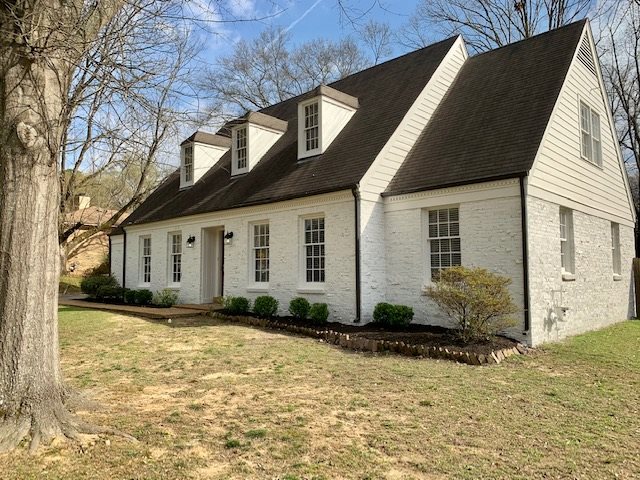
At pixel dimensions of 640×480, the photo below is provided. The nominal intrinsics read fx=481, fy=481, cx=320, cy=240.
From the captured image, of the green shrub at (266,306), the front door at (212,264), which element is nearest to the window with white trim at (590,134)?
the green shrub at (266,306)

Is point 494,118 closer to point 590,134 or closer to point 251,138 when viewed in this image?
point 590,134

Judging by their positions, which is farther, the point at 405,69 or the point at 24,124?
the point at 405,69

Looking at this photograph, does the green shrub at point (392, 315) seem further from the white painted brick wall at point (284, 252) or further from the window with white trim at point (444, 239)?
the window with white trim at point (444, 239)

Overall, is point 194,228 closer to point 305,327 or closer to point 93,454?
point 305,327

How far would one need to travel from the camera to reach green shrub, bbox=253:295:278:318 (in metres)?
12.9

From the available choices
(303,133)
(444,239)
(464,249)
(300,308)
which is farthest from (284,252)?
(464,249)

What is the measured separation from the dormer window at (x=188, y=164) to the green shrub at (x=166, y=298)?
4.54 meters

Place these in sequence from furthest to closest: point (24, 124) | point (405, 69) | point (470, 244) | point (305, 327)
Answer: point (405, 69) < point (305, 327) < point (470, 244) < point (24, 124)

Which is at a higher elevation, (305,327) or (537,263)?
(537,263)

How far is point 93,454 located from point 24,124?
3.14 metres

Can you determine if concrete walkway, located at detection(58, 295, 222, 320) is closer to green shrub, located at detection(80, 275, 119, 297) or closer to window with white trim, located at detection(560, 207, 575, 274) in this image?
green shrub, located at detection(80, 275, 119, 297)

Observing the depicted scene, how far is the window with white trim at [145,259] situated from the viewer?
18938mm

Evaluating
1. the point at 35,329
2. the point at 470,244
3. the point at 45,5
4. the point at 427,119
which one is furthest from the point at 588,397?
the point at 427,119

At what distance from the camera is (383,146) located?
11.9m
